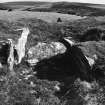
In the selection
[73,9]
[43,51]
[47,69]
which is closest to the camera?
[47,69]

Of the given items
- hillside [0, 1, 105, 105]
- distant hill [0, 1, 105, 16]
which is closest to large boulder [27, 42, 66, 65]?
hillside [0, 1, 105, 105]

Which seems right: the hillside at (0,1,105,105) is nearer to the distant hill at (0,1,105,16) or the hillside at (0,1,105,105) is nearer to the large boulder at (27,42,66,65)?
the large boulder at (27,42,66,65)

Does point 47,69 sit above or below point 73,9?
below

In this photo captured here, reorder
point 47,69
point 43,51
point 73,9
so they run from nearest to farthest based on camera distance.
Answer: point 47,69 → point 43,51 → point 73,9

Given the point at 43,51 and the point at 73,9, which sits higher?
the point at 73,9

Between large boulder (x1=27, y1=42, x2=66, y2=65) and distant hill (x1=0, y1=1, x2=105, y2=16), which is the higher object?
distant hill (x1=0, y1=1, x2=105, y2=16)

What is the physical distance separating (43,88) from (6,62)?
198 inches

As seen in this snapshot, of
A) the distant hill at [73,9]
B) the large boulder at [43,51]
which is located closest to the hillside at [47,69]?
the large boulder at [43,51]

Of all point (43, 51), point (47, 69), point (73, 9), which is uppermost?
point (73, 9)

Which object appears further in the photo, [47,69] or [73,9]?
[73,9]

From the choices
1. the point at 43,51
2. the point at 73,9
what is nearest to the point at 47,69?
the point at 43,51

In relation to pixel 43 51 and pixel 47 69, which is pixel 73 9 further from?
pixel 47 69

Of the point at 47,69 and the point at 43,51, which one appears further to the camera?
the point at 43,51

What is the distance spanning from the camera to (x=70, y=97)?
797 inches
